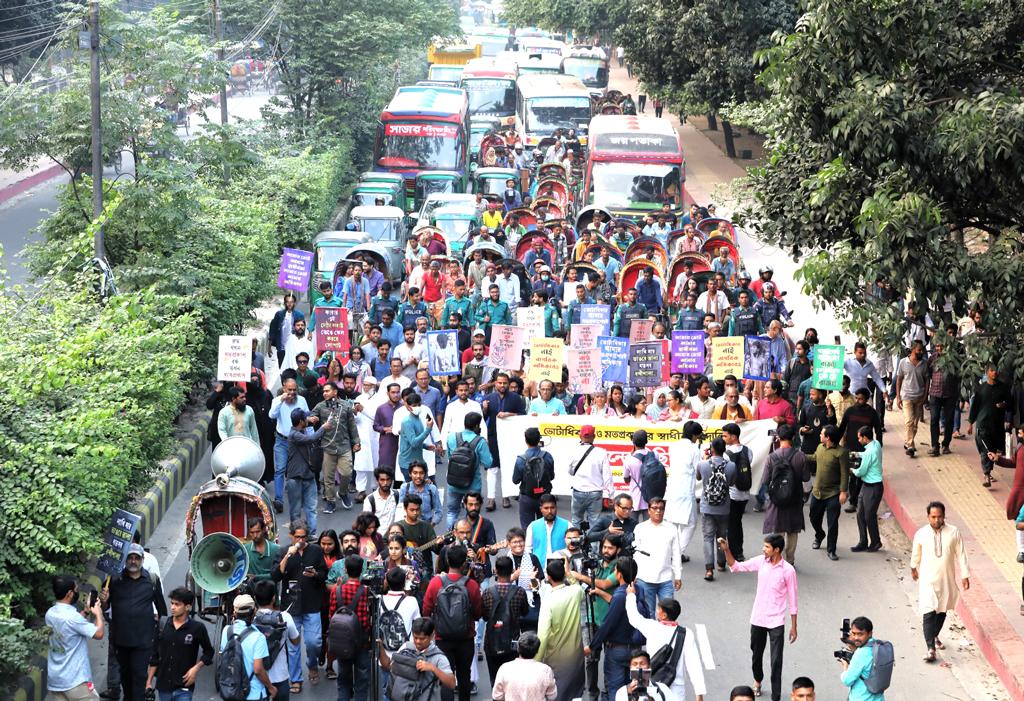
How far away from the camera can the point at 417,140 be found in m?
35.2

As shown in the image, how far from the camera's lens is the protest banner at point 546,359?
18.0 metres

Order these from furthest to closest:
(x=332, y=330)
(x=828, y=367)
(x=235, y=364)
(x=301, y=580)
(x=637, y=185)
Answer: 1. (x=637, y=185)
2. (x=332, y=330)
3. (x=828, y=367)
4. (x=235, y=364)
5. (x=301, y=580)

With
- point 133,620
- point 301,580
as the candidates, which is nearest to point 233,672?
point 133,620

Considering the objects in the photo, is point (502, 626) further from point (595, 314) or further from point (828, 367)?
point (595, 314)

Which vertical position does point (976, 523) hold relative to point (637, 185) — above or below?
below

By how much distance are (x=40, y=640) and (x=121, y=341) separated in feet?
15.5

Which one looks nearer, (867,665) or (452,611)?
(867,665)

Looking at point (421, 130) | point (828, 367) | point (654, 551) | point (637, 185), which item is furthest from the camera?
point (421, 130)

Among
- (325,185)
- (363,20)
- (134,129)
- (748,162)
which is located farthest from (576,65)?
(134,129)

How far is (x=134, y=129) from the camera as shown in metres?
21.7

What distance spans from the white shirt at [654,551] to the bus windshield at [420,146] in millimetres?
23532

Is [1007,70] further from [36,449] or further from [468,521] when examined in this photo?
[36,449]

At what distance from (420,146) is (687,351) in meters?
17.9

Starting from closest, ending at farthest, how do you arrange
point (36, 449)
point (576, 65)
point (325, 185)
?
point (36, 449) < point (325, 185) < point (576, 65)
